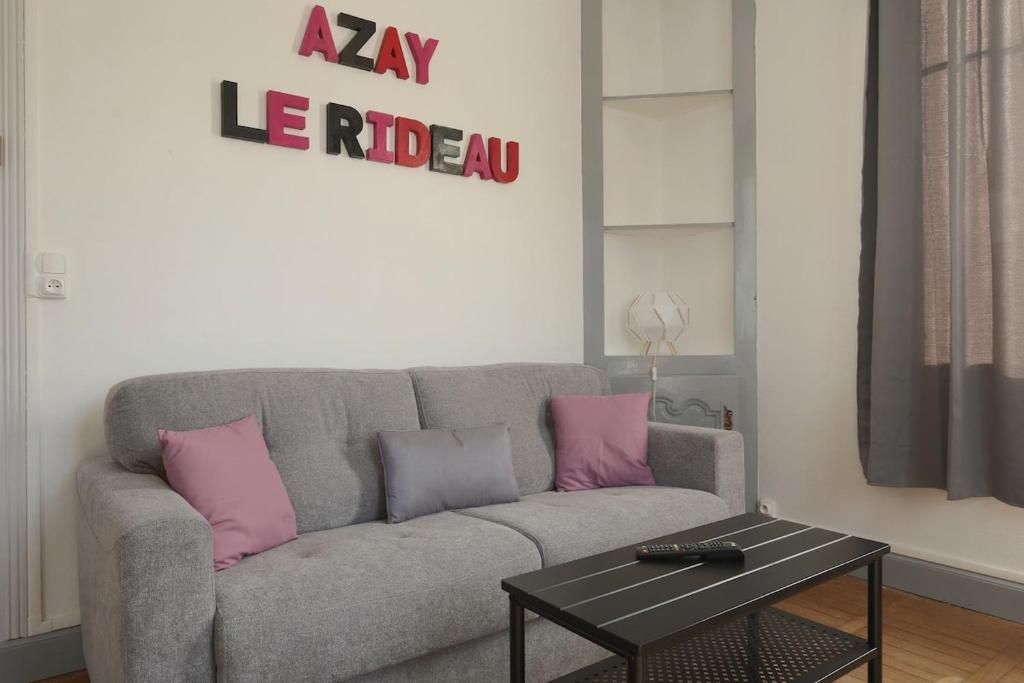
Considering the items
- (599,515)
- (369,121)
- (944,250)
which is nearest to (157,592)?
(599,515)

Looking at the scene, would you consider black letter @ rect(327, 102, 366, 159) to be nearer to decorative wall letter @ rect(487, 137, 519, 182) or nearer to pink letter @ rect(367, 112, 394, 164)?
pink letter @ rect(367, 112, 394, 164)

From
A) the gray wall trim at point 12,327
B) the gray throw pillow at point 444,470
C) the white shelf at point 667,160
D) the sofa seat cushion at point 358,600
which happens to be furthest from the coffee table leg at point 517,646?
the white shelf at point 667,160

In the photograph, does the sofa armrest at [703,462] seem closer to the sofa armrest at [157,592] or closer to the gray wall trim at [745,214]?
the gray wall trim at [745,214]

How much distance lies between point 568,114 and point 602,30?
48 centimetres

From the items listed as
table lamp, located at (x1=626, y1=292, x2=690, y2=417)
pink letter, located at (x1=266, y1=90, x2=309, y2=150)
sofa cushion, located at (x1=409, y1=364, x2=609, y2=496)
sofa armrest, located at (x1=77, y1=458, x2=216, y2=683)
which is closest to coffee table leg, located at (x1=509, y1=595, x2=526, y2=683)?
sofa armrest, located at (x1=77, y1=458, x2=216, y2=683)

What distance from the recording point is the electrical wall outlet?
2051 mm

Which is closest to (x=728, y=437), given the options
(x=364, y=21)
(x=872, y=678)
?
(x=872, y=678)

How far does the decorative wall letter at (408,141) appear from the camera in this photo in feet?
9.08

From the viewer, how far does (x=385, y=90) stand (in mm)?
2756

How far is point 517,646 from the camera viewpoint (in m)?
1.44

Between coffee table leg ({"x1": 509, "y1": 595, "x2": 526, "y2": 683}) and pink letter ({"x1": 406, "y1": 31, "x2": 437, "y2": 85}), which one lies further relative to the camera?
pink letter ({"x1": 406, "y1": 31, "x2": 437, "y2": 85})

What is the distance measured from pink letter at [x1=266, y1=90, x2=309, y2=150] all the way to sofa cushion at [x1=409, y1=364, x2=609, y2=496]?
Result: 934 millimetres

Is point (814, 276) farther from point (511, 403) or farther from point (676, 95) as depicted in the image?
point (511, 403)

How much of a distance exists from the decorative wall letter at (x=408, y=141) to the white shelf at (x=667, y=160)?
107 cm
